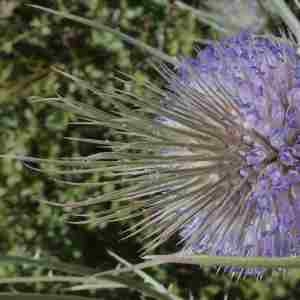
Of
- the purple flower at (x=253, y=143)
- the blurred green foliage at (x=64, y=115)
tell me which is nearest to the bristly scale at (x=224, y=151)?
the purple flower at (x=253, y=143)

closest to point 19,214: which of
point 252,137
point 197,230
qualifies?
point 197,230

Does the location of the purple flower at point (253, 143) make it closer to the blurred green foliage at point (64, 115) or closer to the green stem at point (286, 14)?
the green stem at point (286, 14)

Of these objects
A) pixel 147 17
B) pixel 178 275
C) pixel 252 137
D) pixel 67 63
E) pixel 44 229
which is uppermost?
pixel 147 17

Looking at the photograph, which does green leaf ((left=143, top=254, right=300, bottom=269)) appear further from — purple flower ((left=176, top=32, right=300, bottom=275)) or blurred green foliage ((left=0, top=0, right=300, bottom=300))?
blurred green foliage ((left=0, top=0, right=300, bottom=300))

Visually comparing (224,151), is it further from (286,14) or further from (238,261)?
(238,261)

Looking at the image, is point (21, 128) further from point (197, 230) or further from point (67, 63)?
point (197, 230)

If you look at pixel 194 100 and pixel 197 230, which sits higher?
pixel 194 100

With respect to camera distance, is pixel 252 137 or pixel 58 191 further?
pixel 58 191
